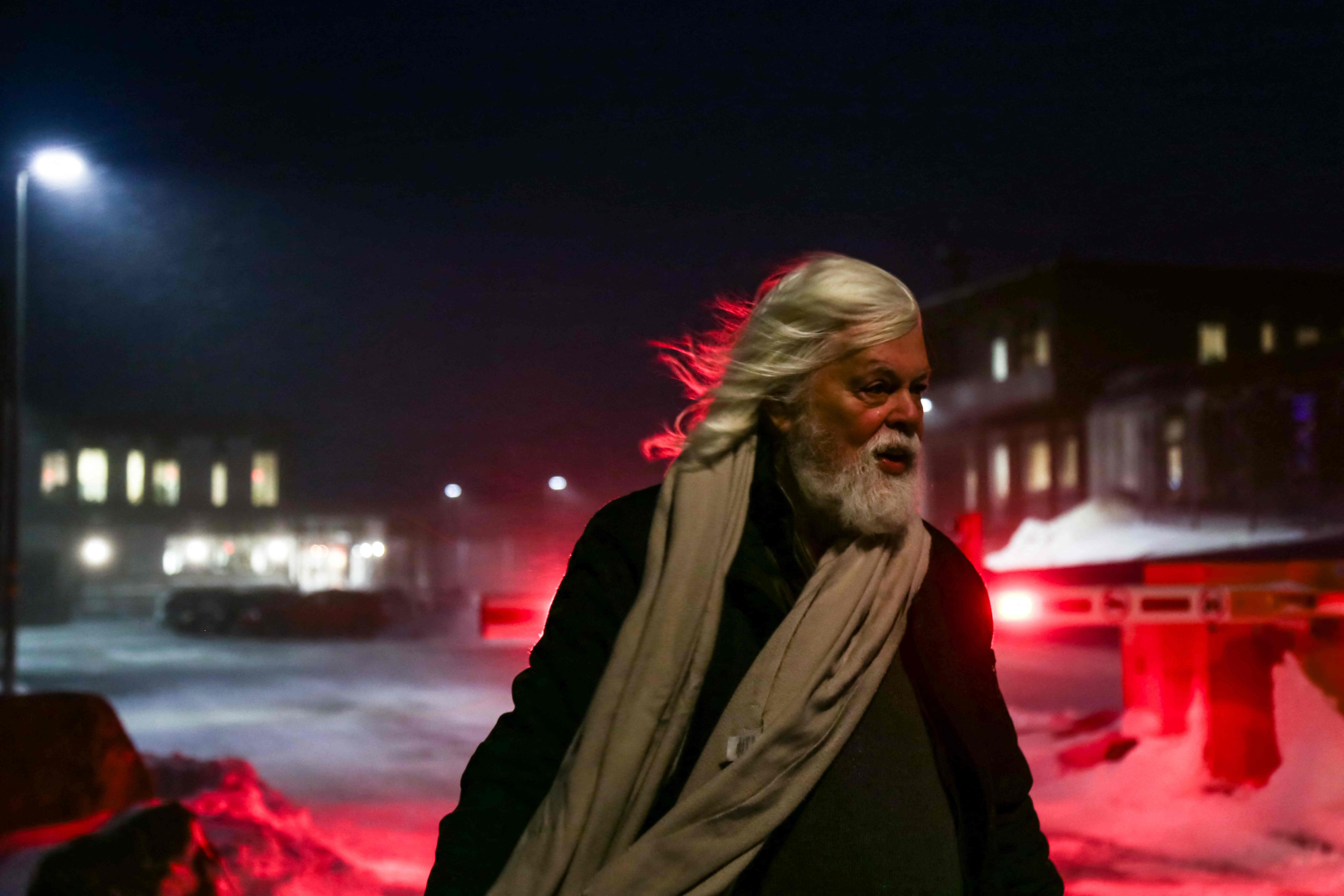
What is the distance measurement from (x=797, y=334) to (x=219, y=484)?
6541cm

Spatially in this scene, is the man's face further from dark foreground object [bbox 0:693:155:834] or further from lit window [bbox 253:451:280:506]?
lit window [bbox 253:451:280:506]

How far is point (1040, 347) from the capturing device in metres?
38.2

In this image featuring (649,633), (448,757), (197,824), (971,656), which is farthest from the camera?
(448,757)

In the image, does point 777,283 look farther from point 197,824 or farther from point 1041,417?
point 1041,417

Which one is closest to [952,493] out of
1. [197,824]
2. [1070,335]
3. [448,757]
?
[1070,335]

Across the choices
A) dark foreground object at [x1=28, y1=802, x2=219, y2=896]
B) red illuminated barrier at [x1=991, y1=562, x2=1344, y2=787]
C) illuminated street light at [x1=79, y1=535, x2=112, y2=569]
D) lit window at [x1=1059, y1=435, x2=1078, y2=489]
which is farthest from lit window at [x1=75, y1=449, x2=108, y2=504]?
dark foreground object at [x1=28, y1=802, x2=219, y2=896]

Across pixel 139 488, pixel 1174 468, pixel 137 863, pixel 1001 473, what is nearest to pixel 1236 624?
pixel 137 863

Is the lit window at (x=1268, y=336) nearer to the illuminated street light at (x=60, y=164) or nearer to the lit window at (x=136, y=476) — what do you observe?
the illuminated street light at (x=60, y=164)

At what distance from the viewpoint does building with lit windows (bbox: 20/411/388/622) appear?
201 feet

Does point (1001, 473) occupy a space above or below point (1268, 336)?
below

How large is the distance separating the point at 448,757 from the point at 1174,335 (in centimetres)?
2914

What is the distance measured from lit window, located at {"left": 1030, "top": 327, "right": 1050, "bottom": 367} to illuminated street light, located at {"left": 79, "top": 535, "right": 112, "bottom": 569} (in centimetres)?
4242

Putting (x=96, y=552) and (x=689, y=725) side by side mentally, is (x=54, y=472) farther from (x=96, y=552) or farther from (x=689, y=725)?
(x=689, y=725)

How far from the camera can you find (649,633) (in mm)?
2164
